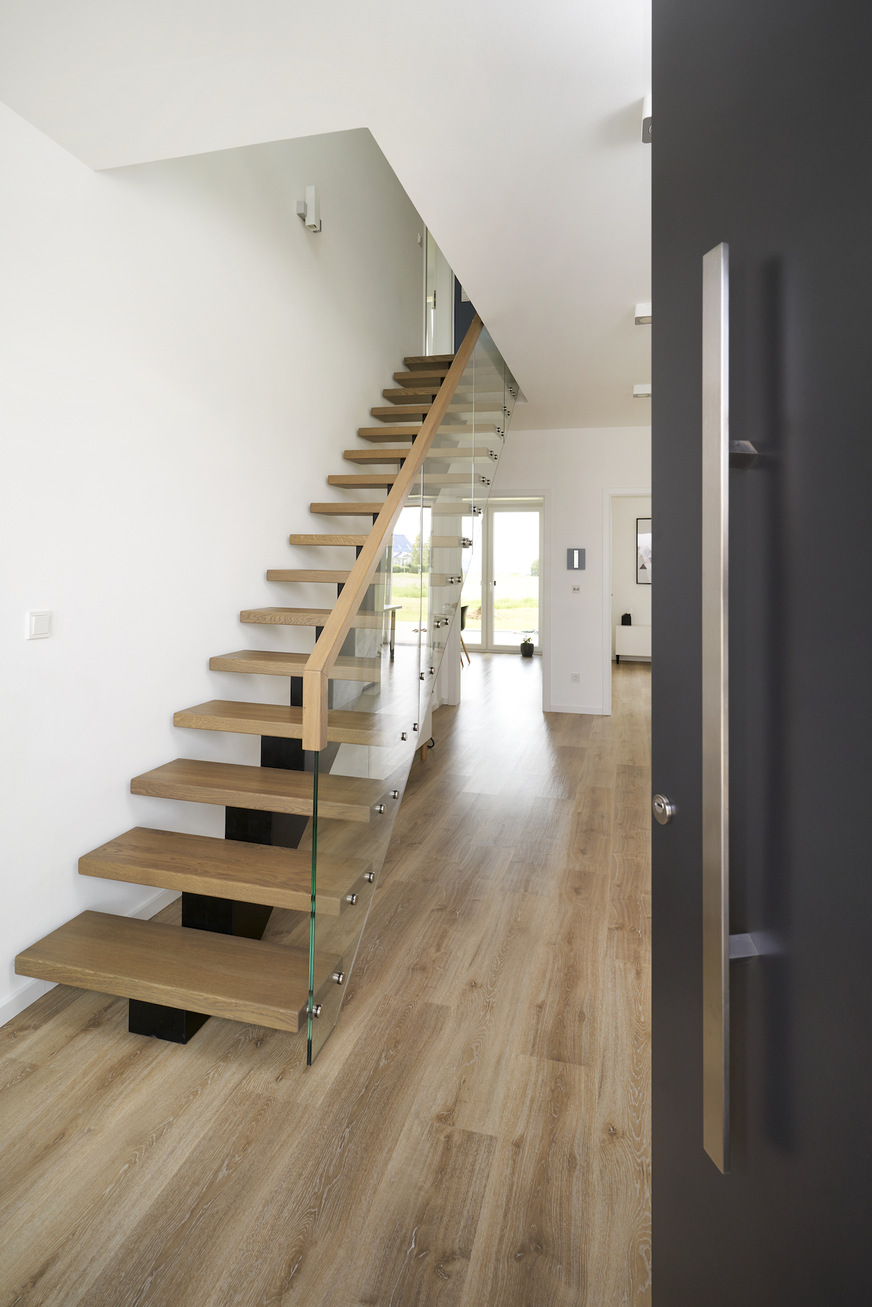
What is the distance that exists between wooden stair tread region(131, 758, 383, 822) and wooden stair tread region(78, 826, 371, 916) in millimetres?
146

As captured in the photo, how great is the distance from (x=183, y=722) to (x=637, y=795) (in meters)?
2.72

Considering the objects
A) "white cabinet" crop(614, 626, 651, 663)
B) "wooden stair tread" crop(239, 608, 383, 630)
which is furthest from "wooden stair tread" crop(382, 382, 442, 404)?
"white cabinet" crop(614, 626, 651, 663)

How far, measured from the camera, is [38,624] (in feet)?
7.50

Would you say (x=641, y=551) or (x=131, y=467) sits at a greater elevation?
(x=641, y=551)

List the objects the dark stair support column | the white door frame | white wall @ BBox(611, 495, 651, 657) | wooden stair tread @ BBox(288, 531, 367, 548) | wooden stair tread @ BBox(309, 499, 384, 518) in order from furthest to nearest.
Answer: white wall @ BBox(611, 495, 651, 657) → the white door frame → wooden stair tread @ BBox(309, 499, 384, 518) → wooden stair tread @ BBox(288, 531, 367, 548) → the dark stair support column

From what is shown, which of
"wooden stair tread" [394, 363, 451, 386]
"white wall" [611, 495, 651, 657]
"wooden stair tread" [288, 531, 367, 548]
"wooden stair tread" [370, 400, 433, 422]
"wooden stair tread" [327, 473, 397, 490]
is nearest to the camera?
"wooden stair tread" [288, 531, 367, 548]

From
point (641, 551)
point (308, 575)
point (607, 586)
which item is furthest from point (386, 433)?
point (641, 551)

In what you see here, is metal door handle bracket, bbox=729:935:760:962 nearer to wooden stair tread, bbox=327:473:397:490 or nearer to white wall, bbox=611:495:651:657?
wooden stair tread, bbox=327:473:397:490

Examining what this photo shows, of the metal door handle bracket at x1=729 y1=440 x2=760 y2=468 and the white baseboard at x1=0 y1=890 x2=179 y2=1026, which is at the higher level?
the metal door handle bracket at x1=729 y1=440 x2=760 y2=468

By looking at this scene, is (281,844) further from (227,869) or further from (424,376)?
(424,376)

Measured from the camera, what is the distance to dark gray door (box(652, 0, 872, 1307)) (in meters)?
0.57

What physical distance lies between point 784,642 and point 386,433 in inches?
173

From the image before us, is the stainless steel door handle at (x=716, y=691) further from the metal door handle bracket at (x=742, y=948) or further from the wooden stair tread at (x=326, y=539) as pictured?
the wooden stair tread at (x=326, y=539)

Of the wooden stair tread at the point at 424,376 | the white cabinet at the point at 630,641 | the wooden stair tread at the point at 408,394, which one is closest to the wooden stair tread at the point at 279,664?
the wooden stair tread at the point at 408,394
